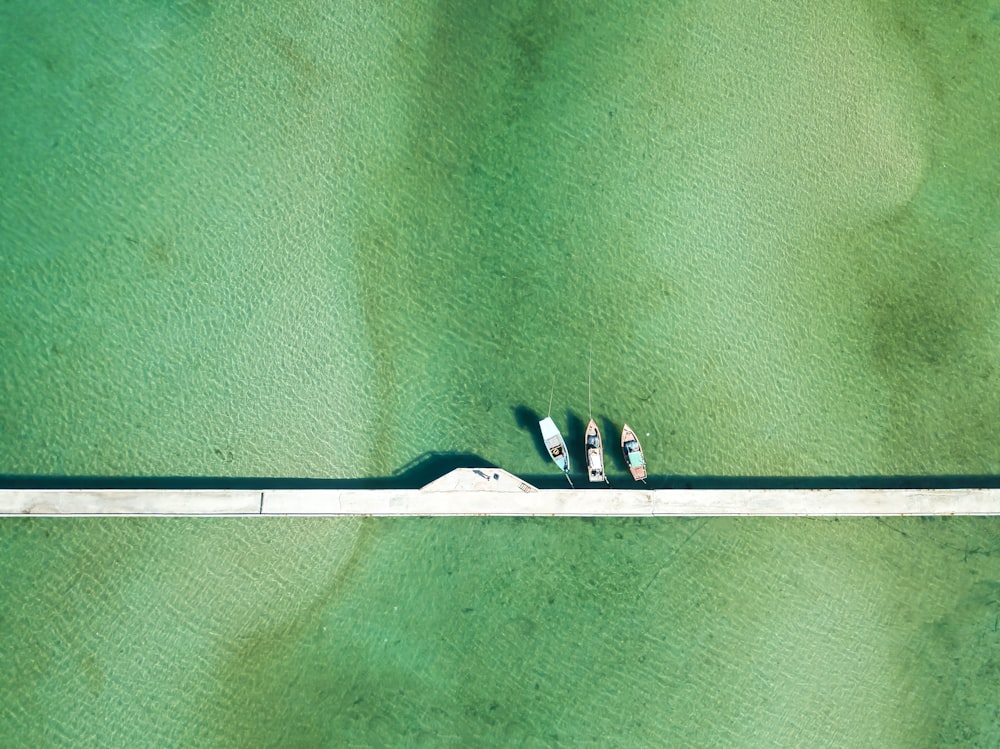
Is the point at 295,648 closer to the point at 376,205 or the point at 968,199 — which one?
the point at 376,205

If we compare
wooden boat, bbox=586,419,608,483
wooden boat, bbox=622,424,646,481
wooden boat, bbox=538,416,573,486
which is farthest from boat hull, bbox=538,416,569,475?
wooden boat, bbox=622,424,646,481

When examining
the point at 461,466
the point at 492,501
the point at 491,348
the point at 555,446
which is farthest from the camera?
the point at 491,348

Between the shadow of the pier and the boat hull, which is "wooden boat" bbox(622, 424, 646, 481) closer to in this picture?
the shadow of the pier

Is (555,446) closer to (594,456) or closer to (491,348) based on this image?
(594,456)

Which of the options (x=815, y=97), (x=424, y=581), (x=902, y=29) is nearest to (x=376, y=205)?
(x=424, y=581)

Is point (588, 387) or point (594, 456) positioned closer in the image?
point (594, 456)

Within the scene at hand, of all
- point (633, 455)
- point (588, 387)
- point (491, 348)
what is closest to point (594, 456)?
point (633, 455)
